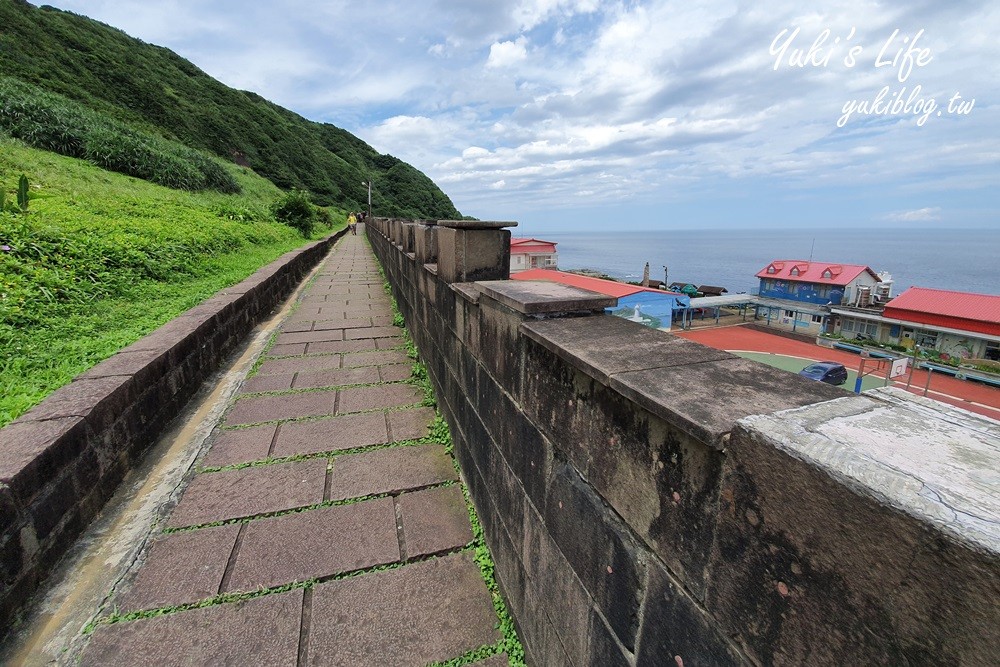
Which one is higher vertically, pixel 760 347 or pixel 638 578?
pixel 638 578

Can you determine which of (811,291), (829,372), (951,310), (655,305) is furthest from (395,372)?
(811,291)

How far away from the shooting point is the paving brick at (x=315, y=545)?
2.12 metres

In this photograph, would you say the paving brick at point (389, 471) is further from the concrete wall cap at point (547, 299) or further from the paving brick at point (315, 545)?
the concrete wall cap at point (547, 299)

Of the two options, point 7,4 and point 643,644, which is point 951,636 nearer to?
point 643,644

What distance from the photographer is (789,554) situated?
0.69m

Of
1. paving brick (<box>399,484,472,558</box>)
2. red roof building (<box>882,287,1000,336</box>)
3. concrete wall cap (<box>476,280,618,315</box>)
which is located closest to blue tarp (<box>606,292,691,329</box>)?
red roof building (<box>882,287,1000,336</box>)

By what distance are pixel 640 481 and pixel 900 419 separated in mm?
515

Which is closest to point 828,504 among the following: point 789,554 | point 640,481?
point 789,554

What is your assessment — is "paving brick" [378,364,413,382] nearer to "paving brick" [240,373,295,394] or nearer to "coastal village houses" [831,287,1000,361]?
"paving brick" [240,373,295,394]

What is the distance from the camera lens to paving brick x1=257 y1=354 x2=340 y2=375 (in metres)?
4.60

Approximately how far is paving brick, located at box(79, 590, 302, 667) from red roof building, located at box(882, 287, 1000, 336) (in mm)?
27006

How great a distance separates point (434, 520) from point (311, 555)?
65 cm

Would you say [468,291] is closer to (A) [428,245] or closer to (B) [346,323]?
(A) [428,245]

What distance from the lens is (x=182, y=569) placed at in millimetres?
2105
